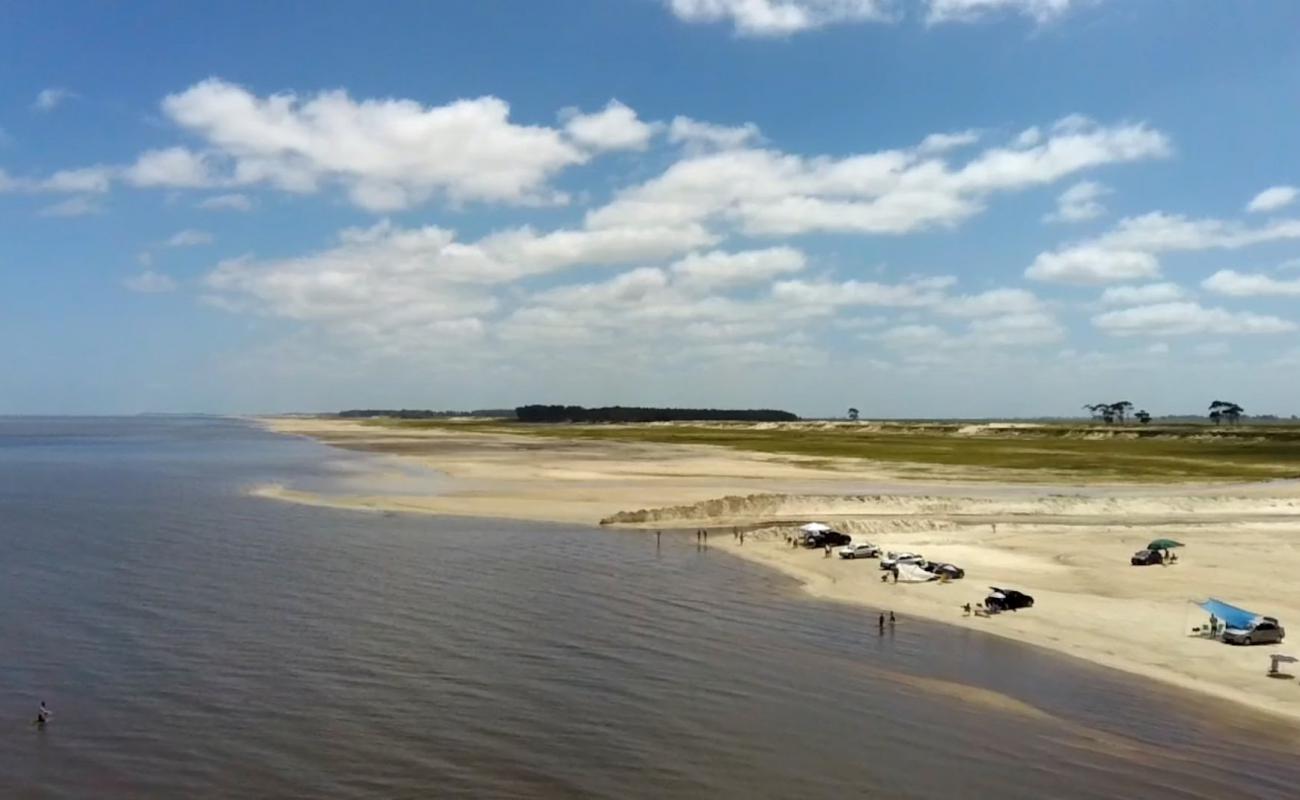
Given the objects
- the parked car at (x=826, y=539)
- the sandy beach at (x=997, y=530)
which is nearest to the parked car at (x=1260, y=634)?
the sandy beach at (x=997, y=530)

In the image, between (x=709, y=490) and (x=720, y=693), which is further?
(x=709, y=490)

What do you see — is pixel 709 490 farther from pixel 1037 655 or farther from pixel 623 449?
pixel 623 449

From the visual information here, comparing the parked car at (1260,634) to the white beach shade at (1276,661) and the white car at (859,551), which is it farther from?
the white car at (859,551)

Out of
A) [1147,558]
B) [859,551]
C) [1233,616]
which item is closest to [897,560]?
[859,551]

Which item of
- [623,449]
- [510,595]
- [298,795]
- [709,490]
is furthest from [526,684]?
[623,449]

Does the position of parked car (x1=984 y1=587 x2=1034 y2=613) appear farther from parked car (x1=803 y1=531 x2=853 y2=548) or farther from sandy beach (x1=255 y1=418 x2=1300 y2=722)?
parked car (x1=803 y1=531 x2=853 y2=548)

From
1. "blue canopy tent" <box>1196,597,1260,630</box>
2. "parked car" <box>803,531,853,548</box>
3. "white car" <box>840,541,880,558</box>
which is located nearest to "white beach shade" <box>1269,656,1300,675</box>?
"blue canopy tent" <box>1196,597,1260,630</box>

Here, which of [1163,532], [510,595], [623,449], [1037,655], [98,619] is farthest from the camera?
[623,449]
